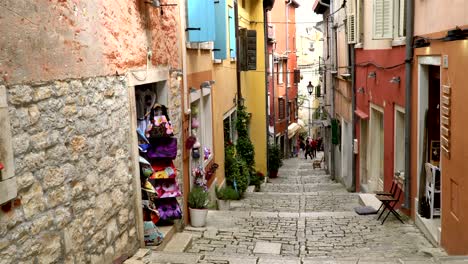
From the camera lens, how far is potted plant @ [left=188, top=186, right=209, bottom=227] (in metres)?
8.80

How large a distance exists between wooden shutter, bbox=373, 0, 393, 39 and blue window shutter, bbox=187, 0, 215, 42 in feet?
11.1

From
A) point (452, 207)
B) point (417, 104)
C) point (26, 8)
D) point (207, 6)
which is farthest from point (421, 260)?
point (207, 6)

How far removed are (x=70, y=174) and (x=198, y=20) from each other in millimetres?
5338

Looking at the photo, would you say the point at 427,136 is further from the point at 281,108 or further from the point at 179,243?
the point at 281,108

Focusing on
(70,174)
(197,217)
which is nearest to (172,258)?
(70,174)

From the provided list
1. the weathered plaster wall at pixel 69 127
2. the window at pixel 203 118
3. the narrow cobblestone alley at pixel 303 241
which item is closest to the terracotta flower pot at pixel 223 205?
the window at pixel 203 118

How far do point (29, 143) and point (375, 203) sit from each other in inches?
341

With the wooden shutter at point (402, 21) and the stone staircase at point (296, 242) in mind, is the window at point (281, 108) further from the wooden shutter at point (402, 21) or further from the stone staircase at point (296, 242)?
the wooden shutter at point (402, 21)

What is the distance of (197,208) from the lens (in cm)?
888

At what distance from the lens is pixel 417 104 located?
29.1 ft

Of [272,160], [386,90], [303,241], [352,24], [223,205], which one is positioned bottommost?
[272,160]

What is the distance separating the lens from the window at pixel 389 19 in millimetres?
9797

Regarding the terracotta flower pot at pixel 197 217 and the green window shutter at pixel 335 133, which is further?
the green window shutter at pixel 335 133

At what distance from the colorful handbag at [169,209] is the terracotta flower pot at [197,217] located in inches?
43.3
